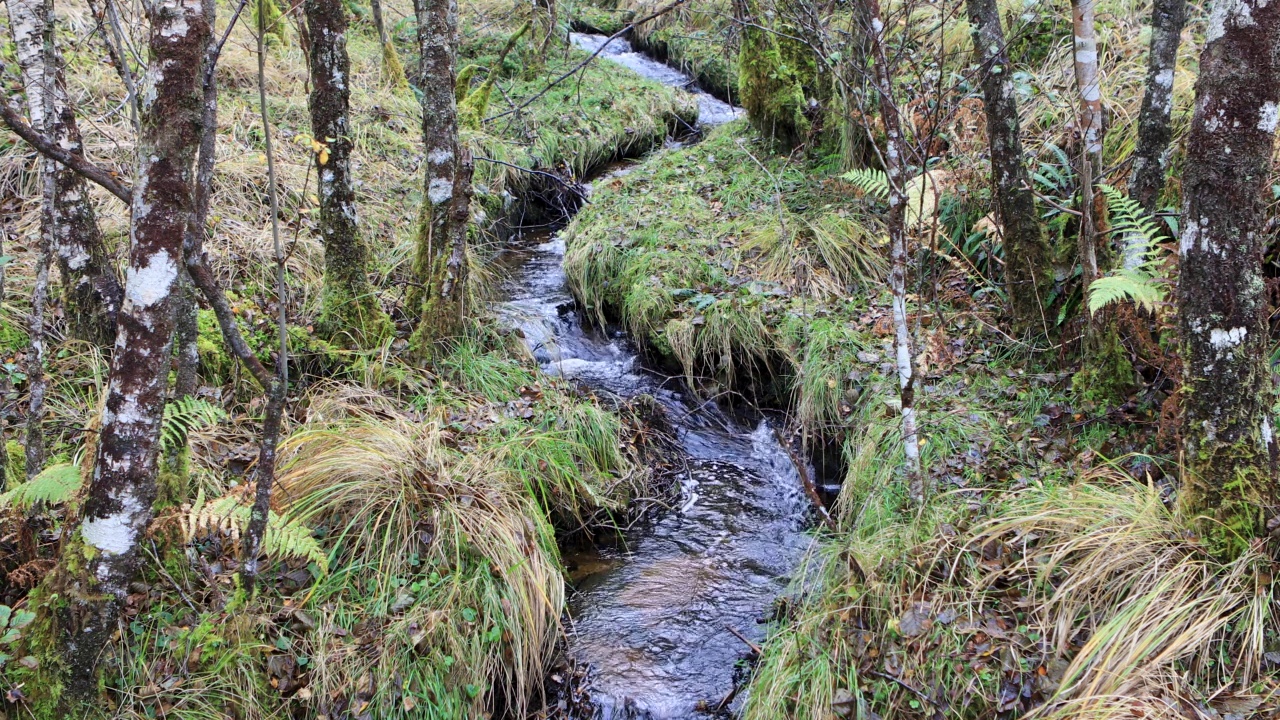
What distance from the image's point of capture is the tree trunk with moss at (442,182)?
5168mm

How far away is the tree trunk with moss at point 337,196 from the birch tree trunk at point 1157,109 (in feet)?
15.9

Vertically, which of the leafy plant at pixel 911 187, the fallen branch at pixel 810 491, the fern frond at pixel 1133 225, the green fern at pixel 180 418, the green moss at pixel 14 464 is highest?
the leafy plant at pixel 911 187

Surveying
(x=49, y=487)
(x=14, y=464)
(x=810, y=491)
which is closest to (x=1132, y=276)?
(x=810, y=491)

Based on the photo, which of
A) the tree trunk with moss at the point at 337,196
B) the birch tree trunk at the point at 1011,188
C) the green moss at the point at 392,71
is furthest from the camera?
the green moss at the point at 392,71

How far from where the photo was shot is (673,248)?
764 cm

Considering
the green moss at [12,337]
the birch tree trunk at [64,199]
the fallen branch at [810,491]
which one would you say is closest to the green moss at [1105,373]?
the fallen branch at [810,491]

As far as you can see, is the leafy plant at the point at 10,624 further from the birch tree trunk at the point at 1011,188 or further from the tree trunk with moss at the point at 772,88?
the tree trunk with moss at the point at 772,88

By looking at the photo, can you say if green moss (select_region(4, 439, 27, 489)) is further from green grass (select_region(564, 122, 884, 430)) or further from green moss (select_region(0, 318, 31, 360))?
green grass (select_region(564, 122, 884, 430))

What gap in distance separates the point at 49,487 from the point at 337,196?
9.19 feet

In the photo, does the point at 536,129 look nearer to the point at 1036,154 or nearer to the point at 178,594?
the point at 1036,154

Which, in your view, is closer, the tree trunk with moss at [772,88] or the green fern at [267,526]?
the green fern at [267,526]

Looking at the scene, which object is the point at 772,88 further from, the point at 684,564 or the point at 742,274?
the point at 684,564

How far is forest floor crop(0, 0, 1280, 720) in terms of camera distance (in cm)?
294

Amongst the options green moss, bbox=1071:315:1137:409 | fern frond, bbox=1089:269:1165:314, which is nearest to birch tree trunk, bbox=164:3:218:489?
fern frond, bbox=1089:269:1165:314
